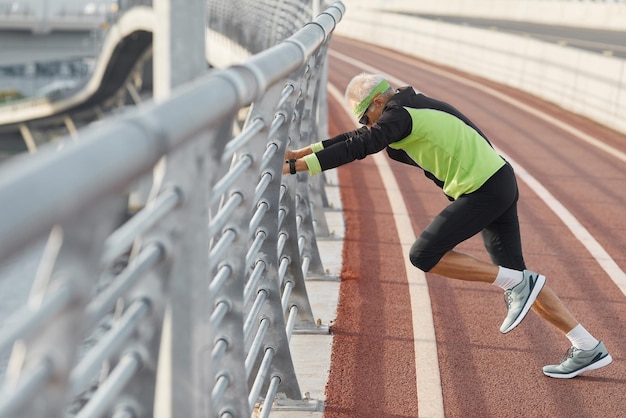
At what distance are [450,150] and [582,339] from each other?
1460mm

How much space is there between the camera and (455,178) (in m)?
5.88

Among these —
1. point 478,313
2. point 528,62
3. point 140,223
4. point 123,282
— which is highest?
point 140,223

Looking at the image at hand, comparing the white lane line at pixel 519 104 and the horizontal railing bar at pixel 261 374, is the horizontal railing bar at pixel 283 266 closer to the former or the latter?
the horizontal railing bar at pixel 261 374

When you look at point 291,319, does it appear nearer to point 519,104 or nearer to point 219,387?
point 219,387

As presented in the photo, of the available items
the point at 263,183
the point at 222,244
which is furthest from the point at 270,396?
the point at 222,244

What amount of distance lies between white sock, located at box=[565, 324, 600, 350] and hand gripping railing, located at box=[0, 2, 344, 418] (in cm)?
216

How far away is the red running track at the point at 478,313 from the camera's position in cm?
563

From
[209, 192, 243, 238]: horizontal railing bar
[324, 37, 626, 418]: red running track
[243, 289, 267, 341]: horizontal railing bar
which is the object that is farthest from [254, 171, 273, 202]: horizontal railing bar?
[324, 37, 626, 418]: red running track

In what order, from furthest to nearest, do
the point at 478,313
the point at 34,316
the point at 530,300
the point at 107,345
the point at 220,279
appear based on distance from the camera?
the point at 478,313 → the point at 530,300 → the point at 220,279 → the point at 107,345 → the point at 34,316

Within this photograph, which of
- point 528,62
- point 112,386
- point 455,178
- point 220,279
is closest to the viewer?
point 112,386

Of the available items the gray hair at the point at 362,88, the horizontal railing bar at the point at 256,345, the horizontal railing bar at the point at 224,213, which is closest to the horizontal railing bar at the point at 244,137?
the horizontal railing bar at the point at 224,213

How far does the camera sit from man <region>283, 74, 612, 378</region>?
5.51 meters

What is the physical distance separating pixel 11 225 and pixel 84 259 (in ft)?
1.24

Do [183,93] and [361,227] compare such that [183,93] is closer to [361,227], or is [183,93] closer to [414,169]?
[361,227]
